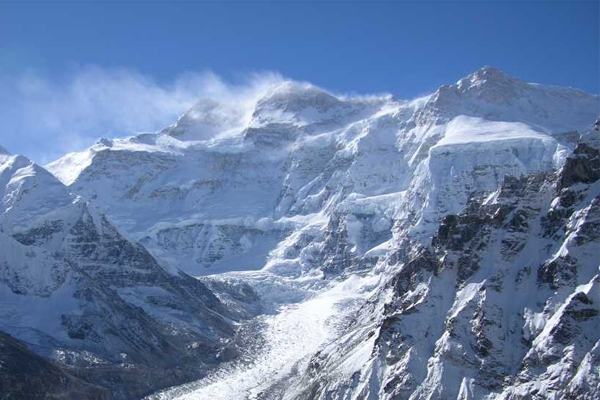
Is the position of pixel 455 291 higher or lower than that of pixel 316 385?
higher

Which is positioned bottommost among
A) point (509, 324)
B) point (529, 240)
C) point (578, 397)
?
point (578, 397)

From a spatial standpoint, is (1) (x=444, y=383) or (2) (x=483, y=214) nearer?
(1) (x=444, y=383)

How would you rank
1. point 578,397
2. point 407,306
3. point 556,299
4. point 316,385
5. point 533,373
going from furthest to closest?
point 316,385, point 407,306, point 556,299, point 533,373, point 578,397

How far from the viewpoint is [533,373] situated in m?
139

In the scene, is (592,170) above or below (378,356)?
above

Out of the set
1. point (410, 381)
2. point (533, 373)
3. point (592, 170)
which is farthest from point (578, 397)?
point (592, 170)

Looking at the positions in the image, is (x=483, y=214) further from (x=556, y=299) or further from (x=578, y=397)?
(x=578, y=397)

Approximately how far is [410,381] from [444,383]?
24.3 ft

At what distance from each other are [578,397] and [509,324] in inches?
1001

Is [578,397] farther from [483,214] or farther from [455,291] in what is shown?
[483,214]

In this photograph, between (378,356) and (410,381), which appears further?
(378,356)

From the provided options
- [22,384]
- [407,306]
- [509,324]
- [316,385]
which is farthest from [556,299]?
[22,384]

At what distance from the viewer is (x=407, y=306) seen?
570ft

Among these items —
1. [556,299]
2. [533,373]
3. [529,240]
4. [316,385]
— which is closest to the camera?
[533,373]
